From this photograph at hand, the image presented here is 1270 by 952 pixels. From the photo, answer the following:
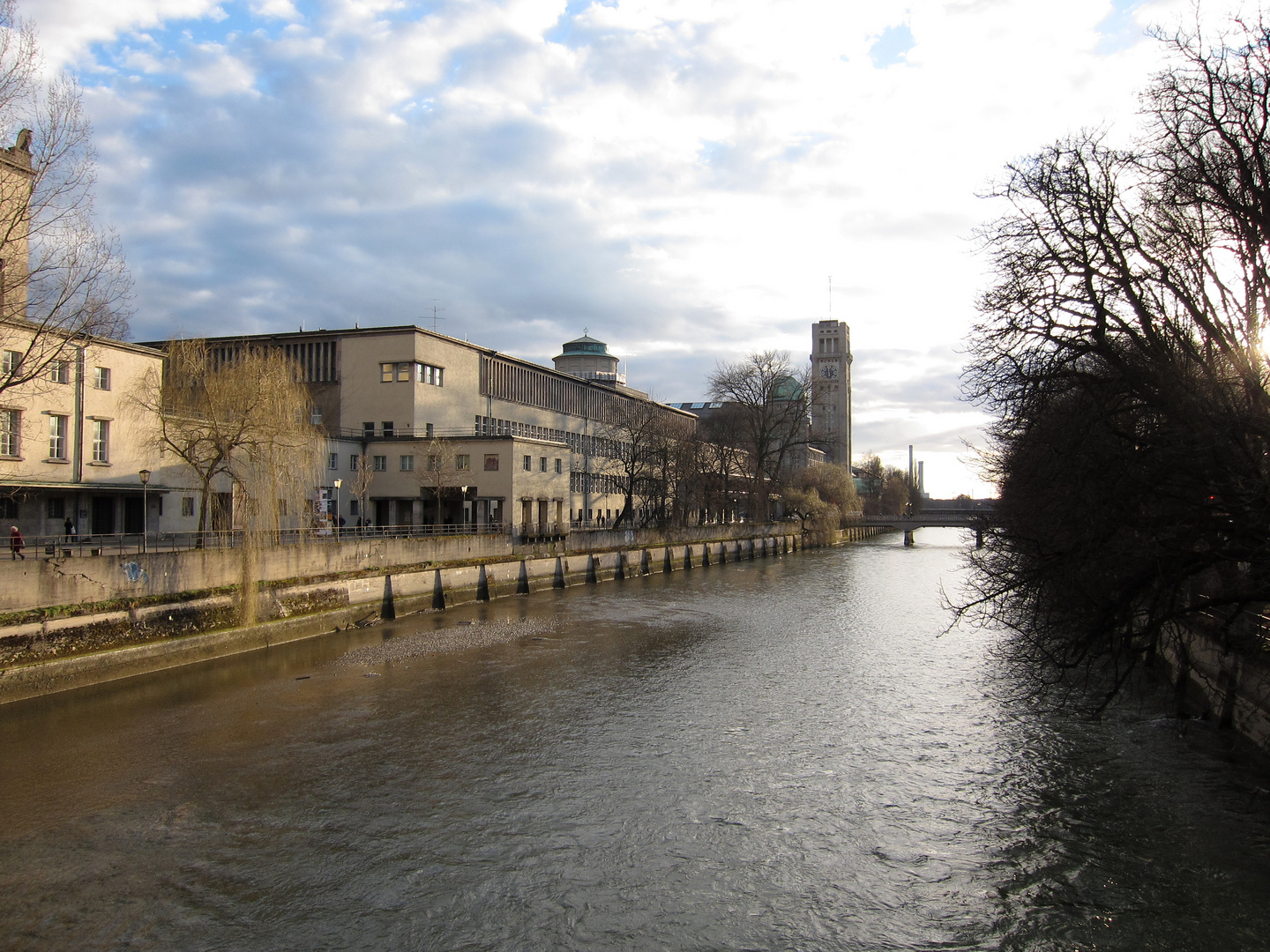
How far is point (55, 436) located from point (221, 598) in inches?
590

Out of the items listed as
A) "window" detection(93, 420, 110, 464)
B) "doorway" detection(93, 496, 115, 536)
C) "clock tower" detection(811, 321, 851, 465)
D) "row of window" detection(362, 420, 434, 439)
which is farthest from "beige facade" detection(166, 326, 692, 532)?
"clock tower" detection(811, 321, 851, 465)

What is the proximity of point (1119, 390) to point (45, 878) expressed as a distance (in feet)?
49.3

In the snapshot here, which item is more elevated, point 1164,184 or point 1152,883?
point 1164,184

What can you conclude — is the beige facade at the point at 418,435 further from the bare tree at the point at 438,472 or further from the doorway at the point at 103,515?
the doorway at the point at 103,515

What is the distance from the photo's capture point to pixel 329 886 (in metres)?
9.84

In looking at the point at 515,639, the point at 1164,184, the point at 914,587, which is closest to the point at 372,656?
the point at 515,639

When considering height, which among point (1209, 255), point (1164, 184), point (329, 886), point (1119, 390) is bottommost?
point (329, 886)

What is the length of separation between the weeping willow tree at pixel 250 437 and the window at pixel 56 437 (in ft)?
18.3

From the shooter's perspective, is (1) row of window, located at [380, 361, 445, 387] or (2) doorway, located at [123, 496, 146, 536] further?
(1) row of window, located at [380, 361, 445, 387]

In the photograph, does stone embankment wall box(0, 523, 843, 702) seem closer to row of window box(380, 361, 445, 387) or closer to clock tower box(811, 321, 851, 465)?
row of window box(380, 361, 445, 387)

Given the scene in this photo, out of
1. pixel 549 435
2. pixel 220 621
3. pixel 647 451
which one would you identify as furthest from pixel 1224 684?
pixel 549 435

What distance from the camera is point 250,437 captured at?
84.0 feet

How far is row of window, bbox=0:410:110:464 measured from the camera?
29828 millimetres

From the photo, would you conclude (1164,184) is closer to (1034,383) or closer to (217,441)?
(1034,383)
